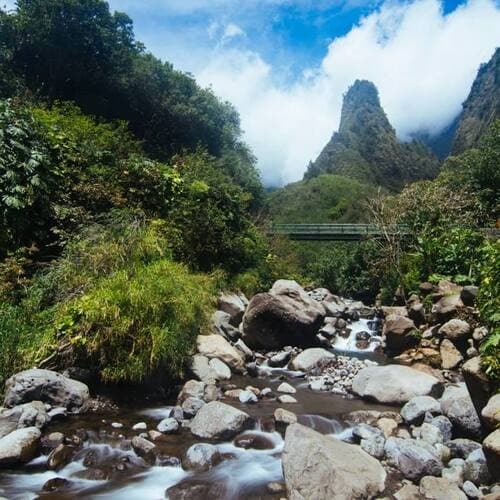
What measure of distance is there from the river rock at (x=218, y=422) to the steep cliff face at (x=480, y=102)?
86.0m

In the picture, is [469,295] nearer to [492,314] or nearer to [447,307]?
[447,307]

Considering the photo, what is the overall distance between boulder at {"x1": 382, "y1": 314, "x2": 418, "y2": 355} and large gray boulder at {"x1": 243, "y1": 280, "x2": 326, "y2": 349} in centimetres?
205

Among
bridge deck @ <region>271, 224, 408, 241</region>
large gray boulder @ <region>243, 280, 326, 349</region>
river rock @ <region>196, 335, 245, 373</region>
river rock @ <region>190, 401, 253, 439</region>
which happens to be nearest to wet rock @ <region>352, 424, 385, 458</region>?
river rock @ <region>190, 401, 253, 439</region>

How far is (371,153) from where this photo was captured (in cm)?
11138

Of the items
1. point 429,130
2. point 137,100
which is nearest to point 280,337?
point 137,100

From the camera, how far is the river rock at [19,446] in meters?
5.66

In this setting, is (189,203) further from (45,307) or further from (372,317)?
(372,317)

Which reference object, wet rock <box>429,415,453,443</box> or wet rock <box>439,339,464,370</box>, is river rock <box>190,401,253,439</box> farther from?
wet rock <box>439,339,464,370</box>

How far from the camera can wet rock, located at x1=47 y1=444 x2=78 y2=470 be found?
577 centimetres

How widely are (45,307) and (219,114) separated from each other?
84.4ft

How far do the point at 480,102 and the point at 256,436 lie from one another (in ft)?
351

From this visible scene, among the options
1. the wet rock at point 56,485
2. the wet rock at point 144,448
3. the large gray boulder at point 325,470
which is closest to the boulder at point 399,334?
the large gray boulder at point 325,470

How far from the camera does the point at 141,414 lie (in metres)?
7.58

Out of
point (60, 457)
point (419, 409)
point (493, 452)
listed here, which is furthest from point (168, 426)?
point (493, 452)
